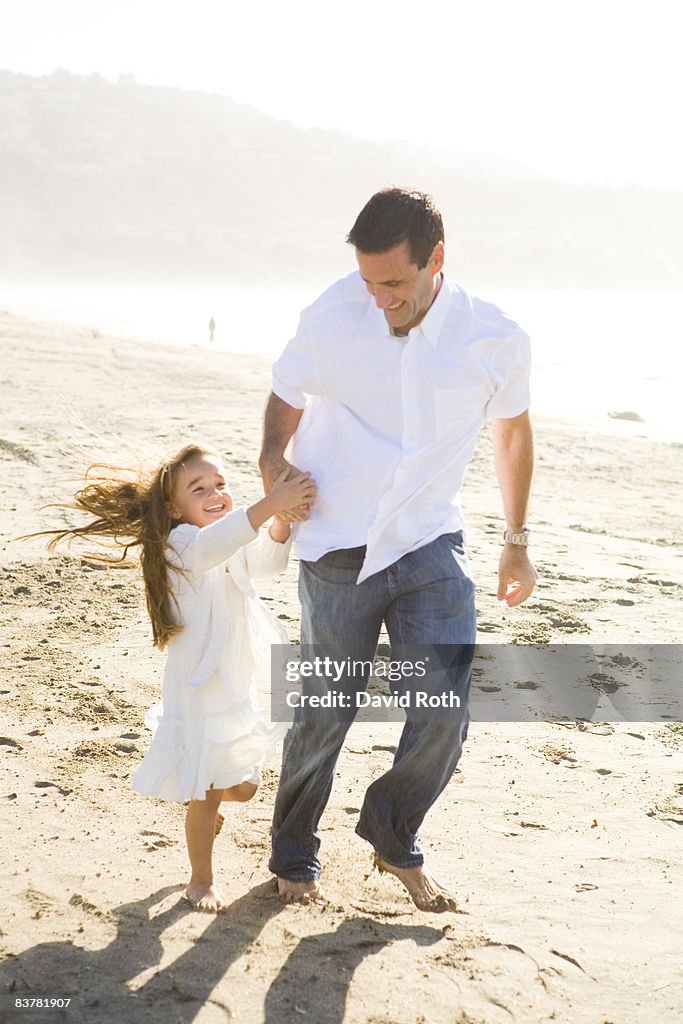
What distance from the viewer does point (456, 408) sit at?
3.15m

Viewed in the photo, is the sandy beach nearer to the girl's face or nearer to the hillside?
the girl's face

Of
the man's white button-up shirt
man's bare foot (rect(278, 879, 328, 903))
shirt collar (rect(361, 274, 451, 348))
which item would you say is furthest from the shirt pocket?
man's bare foot (rect(278, 879, 328, 903))

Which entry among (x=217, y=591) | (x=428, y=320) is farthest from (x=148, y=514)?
(x=428, y=320)

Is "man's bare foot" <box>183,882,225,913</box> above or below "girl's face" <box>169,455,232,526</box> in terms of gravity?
below

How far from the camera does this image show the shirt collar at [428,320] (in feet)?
10.1

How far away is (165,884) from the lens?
11.3 ft

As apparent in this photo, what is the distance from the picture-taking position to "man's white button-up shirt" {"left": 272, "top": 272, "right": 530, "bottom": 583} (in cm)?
309

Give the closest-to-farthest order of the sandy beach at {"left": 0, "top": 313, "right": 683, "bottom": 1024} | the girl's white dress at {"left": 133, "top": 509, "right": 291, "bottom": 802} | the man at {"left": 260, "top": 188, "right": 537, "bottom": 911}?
the sandy beach at {"left": 0, "top": 313, "right": 683, "bottom": 1024}, the man at {"left": 260, "top": 188, "right": 537, "bottom": 911}, the girl's white dress at {"left": 133, "top": 509, "right": 291, "bottom": 802}

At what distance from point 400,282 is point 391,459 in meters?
0.46

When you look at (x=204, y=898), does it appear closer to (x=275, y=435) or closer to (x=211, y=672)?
(x=211, y=672)

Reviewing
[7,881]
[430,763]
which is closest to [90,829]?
[7,881]

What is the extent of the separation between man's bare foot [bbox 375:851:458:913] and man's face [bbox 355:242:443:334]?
148 centimetres

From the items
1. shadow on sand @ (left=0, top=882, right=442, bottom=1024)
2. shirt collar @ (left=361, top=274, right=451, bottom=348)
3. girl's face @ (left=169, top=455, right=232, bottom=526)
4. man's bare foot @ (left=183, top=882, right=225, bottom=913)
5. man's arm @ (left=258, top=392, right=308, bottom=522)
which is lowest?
shadow on sand @ (left=0, top=882, right=442, bottom=1024)

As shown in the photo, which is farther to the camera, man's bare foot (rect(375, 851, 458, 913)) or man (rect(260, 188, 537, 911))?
man's bare foot (rect(375, 851, 458, 913))
